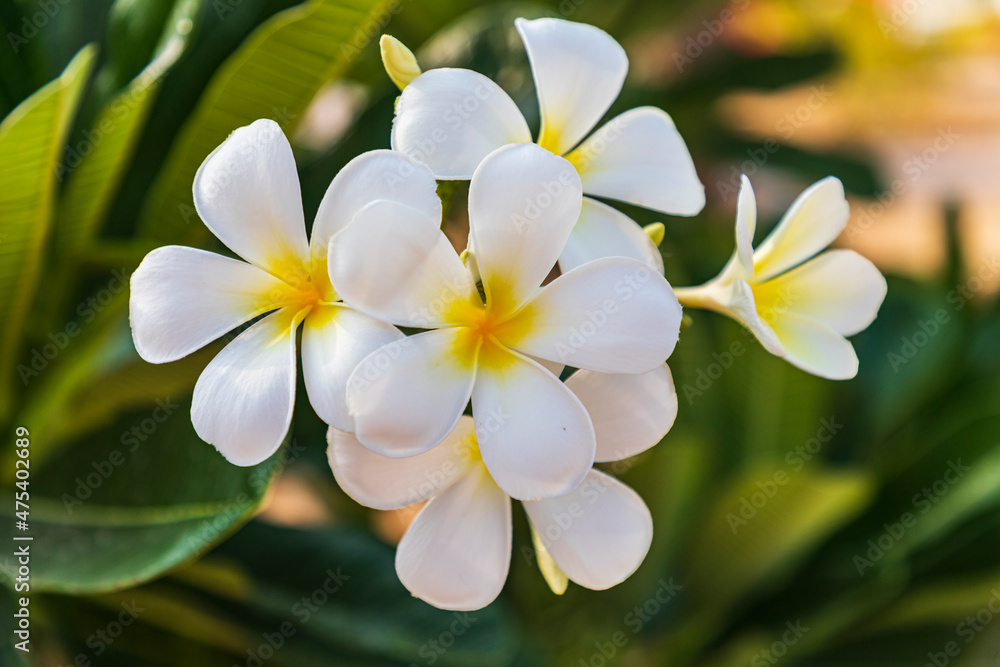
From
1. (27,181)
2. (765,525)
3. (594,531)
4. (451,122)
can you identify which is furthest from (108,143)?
(765,525)

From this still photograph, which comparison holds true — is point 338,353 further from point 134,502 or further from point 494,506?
point 134,502

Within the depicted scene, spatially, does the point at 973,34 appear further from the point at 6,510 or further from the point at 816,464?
the point at 6,510

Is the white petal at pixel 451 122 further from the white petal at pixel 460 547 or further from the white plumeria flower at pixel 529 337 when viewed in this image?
the white petal at pixel 460 547

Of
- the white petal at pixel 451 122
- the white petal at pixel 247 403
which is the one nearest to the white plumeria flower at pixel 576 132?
the white petal at pixel 451 122

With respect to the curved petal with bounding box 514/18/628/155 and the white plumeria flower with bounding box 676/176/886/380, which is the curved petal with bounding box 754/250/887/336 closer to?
the white plumeria flower with bounding box 676/176/886/380

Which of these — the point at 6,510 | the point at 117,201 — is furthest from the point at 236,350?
the point at 117,201

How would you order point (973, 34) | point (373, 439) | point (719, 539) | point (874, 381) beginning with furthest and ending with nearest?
point (973, 34), point (874, 381), point (719, 539), point (373, 439)
